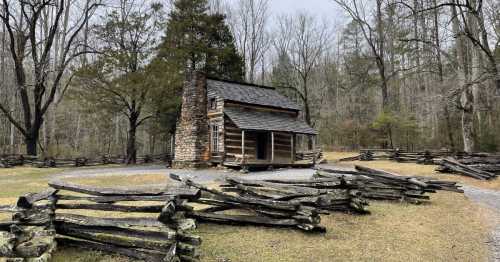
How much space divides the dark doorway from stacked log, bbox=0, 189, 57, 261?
58.8 ft

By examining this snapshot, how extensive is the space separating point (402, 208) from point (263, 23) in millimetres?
32524

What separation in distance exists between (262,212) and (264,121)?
1469cm

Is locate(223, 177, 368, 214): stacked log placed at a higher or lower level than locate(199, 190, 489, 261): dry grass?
higher

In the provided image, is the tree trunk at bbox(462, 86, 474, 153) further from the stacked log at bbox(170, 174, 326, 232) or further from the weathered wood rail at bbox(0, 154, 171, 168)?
the weathered wood rail at bbox(0, 154, 171, 168)

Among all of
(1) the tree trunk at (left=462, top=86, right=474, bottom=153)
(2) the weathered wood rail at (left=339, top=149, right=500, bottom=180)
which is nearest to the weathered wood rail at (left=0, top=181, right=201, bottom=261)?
(2) the weathered wood rail at (left=339, top=149, right=500, bottom=180)

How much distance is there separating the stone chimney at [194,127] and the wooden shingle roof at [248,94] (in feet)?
3.05

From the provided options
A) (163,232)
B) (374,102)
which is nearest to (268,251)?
(163,232)

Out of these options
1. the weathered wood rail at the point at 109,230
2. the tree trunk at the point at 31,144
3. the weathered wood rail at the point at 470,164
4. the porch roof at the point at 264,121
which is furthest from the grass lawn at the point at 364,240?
the tree trunk at the point at 31,144

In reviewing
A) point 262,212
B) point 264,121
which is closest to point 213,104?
point 264,121

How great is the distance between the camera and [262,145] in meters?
22.9

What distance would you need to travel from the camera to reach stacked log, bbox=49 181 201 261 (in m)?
4.40

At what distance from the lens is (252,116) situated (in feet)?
68.8

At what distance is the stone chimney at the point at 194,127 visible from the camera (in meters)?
21.0

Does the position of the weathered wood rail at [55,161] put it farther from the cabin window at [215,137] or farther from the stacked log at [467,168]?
the stacked log at [467,168]
